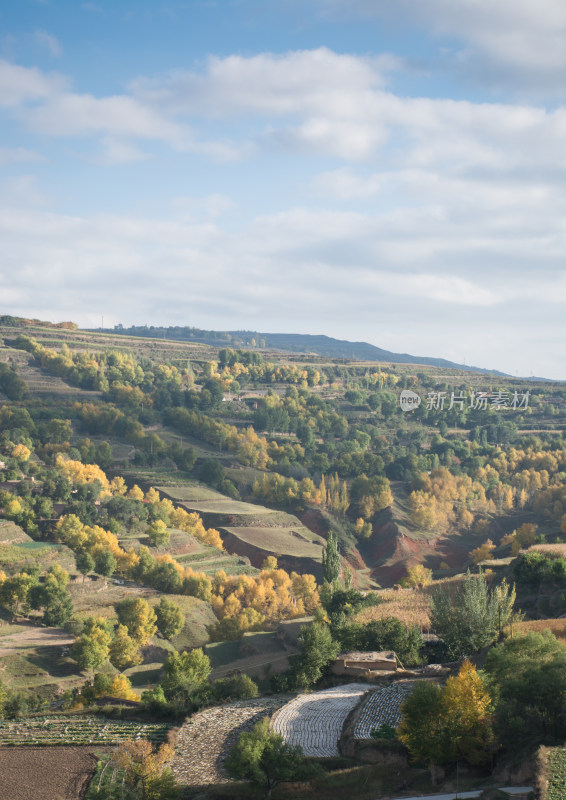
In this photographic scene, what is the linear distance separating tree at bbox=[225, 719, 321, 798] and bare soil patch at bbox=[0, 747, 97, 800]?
7.60 meters

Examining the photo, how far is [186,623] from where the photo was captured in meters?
71.0

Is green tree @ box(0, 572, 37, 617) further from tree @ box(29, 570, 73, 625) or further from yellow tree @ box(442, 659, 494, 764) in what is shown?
yellow tree @ box(442, 659, 494, 764)

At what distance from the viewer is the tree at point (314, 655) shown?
46.0m

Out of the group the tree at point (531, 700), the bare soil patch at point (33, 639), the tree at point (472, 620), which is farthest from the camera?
the bare soil patch at point (33, 639)

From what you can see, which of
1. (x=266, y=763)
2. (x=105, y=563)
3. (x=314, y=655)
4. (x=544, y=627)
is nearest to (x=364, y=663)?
(x=314, y=655)

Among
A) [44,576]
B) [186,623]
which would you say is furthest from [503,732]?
[44,576]

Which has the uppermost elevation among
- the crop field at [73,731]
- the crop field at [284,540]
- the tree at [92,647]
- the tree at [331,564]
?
the tree at [331,564]

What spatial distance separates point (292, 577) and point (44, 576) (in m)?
30.1

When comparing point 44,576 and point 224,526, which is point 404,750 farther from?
point 224,526

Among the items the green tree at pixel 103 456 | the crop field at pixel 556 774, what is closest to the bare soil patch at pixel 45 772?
the crop field at pixel 556 774

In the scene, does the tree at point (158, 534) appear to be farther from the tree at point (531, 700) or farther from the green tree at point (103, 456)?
the tree at point (531, 700)

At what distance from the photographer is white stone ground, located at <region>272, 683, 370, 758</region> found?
114ft

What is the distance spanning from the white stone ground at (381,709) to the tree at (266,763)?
4687 millimetres

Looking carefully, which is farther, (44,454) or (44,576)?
(44,454)
